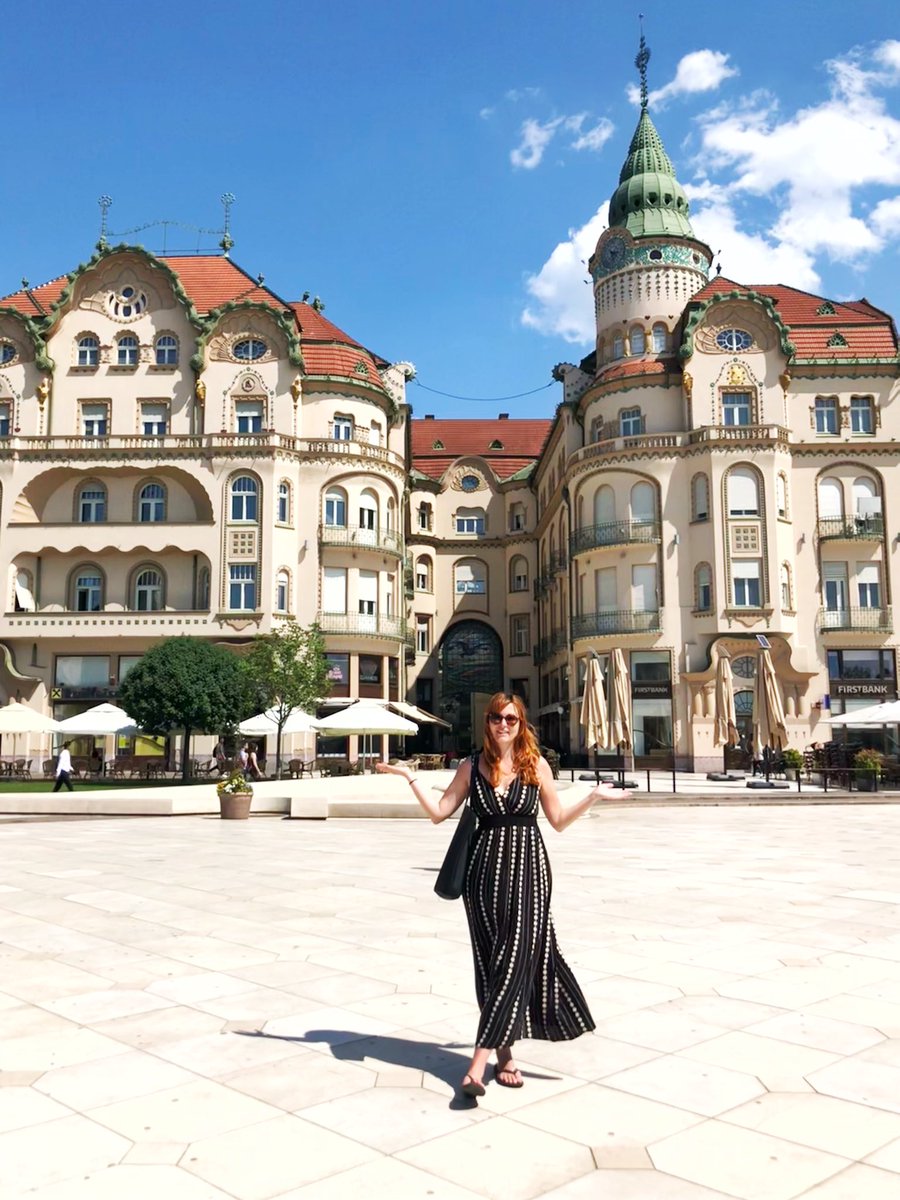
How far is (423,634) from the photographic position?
60.7 meters

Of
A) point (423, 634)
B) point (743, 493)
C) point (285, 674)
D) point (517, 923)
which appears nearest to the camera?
point (517, 923)

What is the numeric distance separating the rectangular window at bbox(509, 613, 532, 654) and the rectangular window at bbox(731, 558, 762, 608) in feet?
61.9

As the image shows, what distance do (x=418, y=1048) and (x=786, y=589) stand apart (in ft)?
Answer: 135

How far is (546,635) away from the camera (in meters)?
56.8

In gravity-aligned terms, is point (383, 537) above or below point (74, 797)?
above

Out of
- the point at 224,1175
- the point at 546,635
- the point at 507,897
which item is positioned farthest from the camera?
the point at 546,635

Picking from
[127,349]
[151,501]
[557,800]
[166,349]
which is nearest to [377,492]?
[151,501]

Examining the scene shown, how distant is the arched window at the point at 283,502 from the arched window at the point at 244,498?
0.98 meters

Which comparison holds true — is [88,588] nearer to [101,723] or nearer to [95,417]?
[95,417]

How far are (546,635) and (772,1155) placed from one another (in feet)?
173

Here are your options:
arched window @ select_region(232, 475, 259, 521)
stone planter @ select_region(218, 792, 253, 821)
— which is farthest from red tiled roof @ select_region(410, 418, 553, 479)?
stone planter @ select_region(218, 792, 253, 821)

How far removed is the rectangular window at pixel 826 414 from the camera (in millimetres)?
45781

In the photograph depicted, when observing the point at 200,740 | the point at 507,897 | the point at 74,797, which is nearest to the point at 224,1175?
the point at 507,897

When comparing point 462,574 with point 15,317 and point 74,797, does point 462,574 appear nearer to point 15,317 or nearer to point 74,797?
point 15,317
